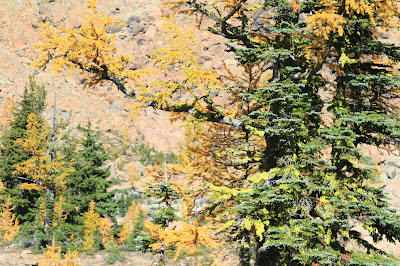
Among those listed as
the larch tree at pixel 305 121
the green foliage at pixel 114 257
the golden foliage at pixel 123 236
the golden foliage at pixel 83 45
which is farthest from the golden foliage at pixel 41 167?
the golden foliage at pixel 83 45

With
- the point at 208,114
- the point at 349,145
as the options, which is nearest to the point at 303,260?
the point at 349,145

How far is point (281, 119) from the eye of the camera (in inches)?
263

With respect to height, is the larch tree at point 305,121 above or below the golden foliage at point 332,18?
below

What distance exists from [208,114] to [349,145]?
2.90 m

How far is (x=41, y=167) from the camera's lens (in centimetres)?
2381

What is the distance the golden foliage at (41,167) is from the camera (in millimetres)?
23625

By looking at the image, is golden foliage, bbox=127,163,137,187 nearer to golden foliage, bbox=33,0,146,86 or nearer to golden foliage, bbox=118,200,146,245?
golden foliage, bbox=118,200,146,245

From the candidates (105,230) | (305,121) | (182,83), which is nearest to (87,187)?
(105,230)

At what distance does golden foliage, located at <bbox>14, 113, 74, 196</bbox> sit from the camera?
77.5 ft

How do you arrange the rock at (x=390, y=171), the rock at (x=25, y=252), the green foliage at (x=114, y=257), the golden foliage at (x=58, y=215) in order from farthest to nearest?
the rock at (x=390, y=171), the golden foliage at (x=58, y=215), the rock at (x=25, y=252), the green foliage at (x=114, y=257)

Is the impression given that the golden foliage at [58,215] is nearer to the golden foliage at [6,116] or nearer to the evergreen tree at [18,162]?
the evergreen tree at [18,162]

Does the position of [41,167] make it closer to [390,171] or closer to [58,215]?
[58,215]

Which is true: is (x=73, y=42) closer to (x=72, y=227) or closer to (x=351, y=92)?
(x=351, y=92)

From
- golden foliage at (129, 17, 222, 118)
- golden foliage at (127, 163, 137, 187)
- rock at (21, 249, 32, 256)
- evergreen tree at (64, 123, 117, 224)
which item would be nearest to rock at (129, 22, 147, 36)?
golden foliage at (127, 163, 137, 187)
